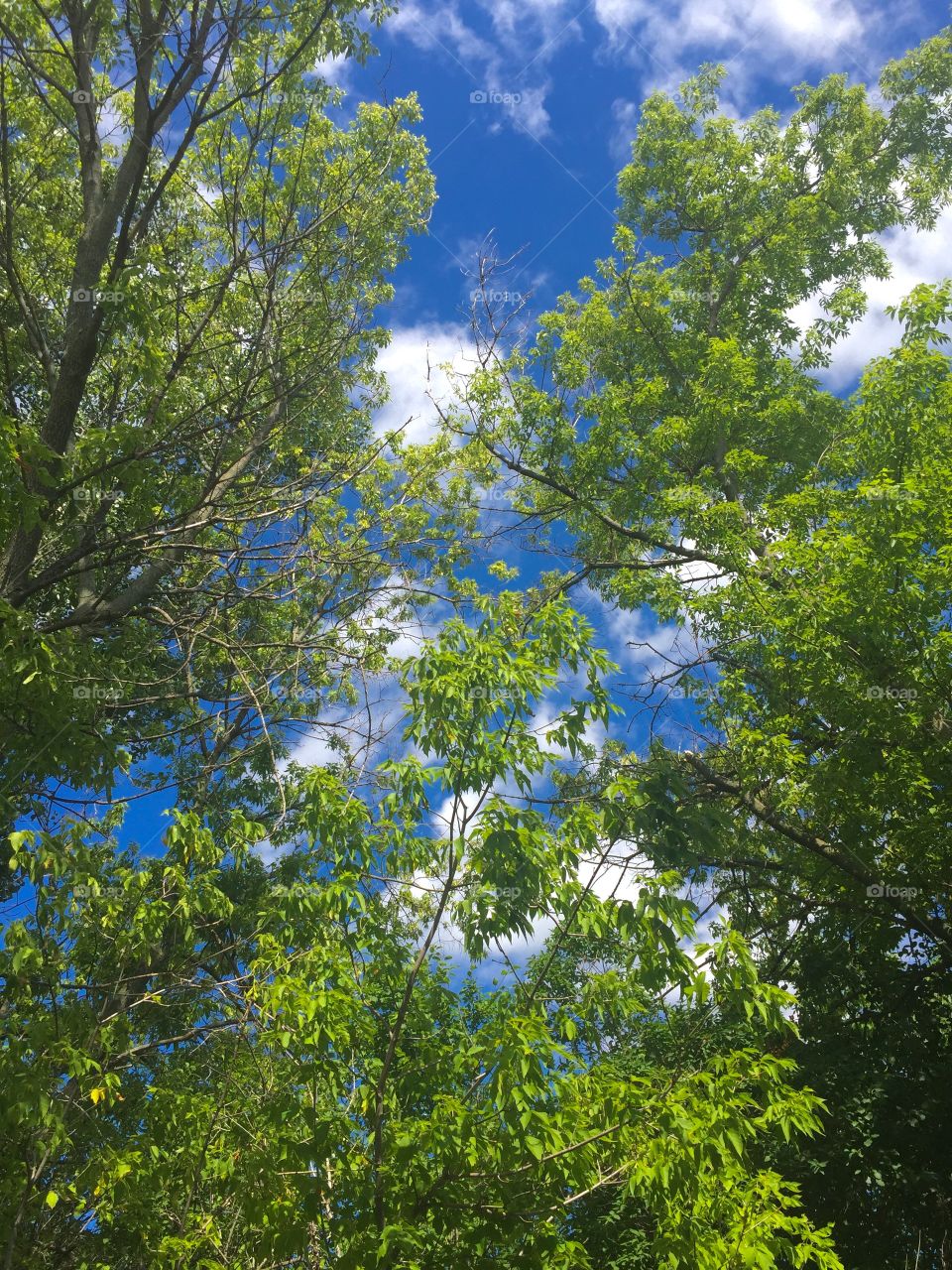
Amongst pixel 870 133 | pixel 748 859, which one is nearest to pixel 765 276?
pixel 870 133

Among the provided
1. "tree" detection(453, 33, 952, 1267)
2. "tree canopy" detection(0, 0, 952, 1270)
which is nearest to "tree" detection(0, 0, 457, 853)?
"tree canopy" detection(0, 0, 952, 1270)

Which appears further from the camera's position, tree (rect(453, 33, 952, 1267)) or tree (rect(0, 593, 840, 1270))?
tree (rect(453, 33, 952, 1267))

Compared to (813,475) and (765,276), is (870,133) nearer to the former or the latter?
(765,276)

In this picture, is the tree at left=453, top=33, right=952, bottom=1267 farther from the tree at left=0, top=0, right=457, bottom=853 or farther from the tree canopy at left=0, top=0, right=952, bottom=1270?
the tree at left=0, top=0, right=457, bottom=853

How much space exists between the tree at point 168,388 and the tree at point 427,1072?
91cm

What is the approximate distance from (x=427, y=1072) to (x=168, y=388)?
4409mm

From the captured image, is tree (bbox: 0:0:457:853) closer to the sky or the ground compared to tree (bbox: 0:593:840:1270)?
closer to the sky

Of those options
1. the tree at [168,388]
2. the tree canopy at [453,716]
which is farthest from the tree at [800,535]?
the tree at [168,388]

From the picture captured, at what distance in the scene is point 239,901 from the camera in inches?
454

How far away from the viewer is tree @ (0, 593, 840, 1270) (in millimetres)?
4402

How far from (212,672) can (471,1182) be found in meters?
8.65

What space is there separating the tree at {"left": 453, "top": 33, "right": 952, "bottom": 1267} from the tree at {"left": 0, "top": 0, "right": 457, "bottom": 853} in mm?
2681

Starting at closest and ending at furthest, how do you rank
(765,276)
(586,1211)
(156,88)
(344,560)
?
(344,560) → (156,88) → (586,1211) → (765,276)

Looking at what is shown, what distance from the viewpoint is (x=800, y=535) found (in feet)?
34.3
